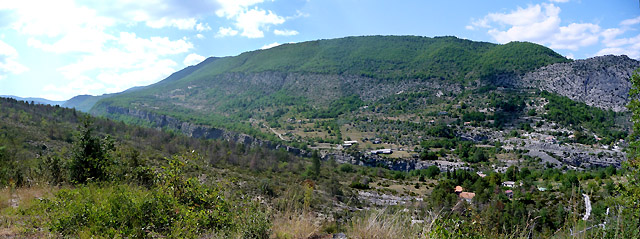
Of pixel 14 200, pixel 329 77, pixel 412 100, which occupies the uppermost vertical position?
pixel 329 77

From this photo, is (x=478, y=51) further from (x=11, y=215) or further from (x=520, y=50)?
(x=11, y=215)

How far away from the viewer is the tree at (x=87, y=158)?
720cm

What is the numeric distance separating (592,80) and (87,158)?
108701 mm

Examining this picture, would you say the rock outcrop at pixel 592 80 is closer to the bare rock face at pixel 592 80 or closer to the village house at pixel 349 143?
the bare rock face at pixel 592 80

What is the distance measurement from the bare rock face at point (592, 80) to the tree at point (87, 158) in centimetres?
10151

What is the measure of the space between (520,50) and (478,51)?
1785 centimetres

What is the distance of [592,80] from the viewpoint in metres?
84.5

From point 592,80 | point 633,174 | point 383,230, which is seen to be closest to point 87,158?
point 383,230

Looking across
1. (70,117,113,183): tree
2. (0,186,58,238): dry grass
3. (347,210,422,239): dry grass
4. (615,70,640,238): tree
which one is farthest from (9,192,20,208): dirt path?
(615,70,640,238): tree

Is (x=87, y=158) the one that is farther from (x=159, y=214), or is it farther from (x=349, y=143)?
(x=349, y=143)

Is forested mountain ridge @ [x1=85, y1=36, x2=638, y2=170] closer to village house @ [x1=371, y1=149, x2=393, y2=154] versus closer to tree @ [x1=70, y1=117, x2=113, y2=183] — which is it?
village house @ [x1=371, y1=149, x2=393, y2=154]

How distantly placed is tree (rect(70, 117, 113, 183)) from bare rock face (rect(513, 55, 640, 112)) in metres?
102

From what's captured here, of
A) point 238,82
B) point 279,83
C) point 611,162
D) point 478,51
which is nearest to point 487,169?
point 611,162

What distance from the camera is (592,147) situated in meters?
61.1
